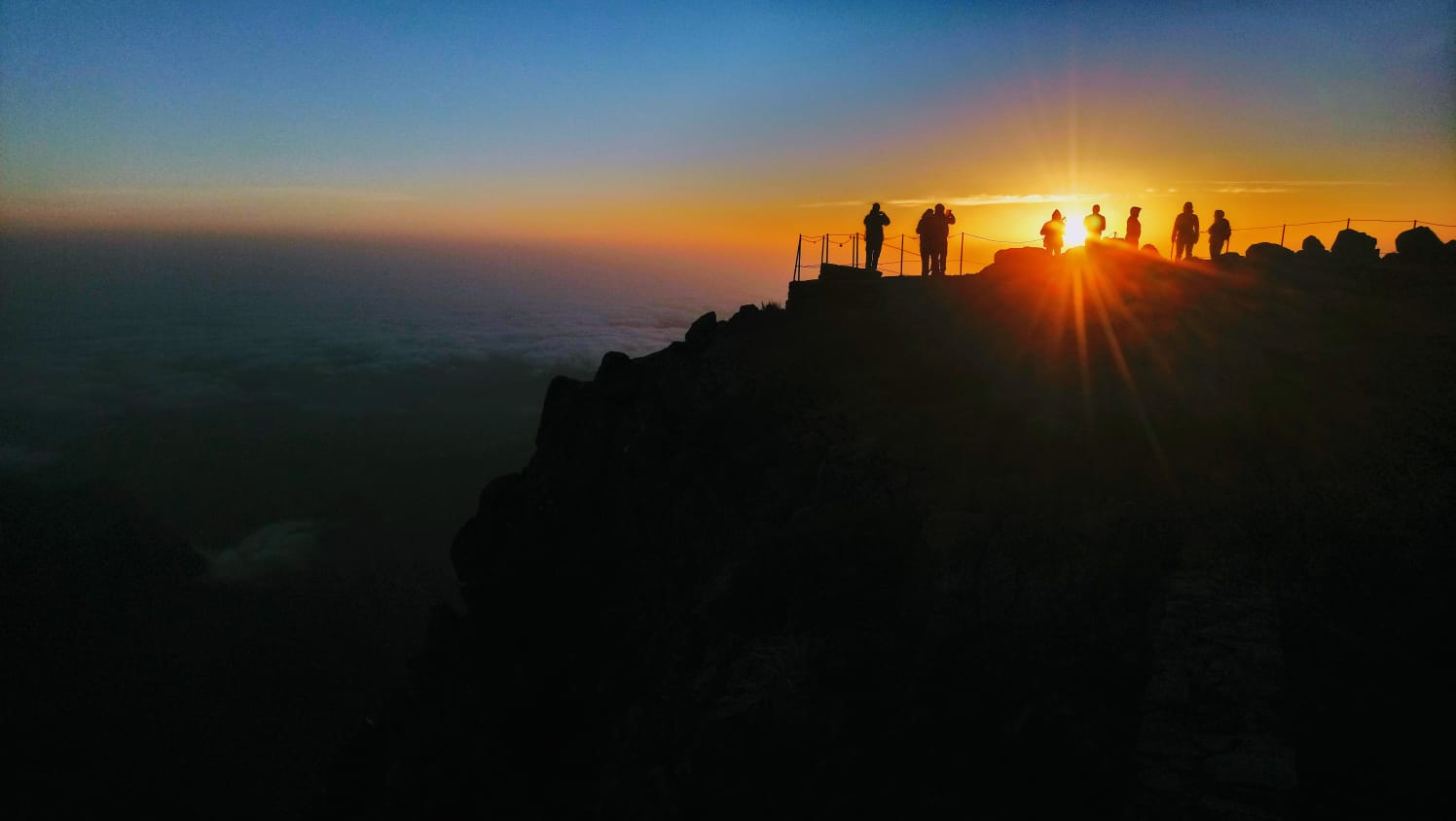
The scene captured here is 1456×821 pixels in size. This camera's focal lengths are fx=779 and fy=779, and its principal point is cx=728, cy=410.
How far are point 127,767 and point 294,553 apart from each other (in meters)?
40.3

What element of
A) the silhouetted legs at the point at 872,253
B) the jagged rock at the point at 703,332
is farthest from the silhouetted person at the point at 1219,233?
the jagged rock at the point at 703,332

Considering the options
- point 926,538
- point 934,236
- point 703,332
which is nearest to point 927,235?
point 934,236

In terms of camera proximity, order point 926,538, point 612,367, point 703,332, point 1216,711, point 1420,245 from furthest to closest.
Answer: point 1420,245 → point 703,332 → point 612,367 → point 926,538 → point 1216,711

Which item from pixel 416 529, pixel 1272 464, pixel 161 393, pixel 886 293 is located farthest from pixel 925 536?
pixel 161 393

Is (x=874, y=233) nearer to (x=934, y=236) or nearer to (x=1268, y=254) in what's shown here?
(x=934, y=236)

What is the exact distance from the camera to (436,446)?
133875 mm

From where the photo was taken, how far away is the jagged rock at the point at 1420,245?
19.0m

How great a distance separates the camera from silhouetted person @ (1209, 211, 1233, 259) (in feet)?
71.2

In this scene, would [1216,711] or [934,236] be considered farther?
[934,236]

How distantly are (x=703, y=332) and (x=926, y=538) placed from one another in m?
8.98

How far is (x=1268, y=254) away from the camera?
2014 centimetres

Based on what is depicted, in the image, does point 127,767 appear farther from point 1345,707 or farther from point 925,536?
point 1345,707

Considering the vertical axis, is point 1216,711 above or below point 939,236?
below

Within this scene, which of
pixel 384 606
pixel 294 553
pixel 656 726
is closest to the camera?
pixel 656 726
